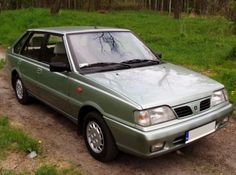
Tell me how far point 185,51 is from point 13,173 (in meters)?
8.03

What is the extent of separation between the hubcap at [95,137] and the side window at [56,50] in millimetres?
999

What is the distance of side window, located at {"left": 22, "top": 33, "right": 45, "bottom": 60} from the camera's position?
5.48m

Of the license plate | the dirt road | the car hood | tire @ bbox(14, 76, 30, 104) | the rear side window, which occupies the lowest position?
the dirt road

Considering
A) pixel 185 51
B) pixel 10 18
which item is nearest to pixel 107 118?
pixel 185 51

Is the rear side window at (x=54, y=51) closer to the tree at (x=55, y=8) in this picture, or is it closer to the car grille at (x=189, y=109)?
the car grille at (x=189, y=109)

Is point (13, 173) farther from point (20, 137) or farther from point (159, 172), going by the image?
point (159, 172)

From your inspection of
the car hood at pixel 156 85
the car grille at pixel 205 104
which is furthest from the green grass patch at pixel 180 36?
the car grille at pixel 205 104

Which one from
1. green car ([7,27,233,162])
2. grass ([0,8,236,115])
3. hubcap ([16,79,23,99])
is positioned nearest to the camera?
green car ([7,27,233,162])

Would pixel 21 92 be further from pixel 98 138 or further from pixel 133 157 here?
pixel 133 157

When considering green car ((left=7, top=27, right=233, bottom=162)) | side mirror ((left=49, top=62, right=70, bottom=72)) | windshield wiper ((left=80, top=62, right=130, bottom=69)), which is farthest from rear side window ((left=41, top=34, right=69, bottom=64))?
windshield wiper ((left=80, top=62, right=130, bottom=69))

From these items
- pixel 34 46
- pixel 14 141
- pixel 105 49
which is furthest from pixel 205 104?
pixel 34 46

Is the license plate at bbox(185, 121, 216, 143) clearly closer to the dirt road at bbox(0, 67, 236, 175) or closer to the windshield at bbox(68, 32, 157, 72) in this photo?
the dirt road at bbox(0, 67, 236, 175)

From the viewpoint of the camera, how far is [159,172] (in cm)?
386

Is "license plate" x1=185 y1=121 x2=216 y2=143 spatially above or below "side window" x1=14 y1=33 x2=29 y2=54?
below
